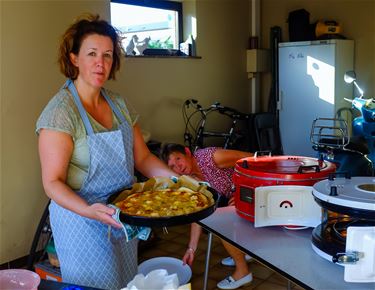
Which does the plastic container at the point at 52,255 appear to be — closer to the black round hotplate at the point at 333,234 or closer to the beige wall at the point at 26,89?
the beige wall at the point at 26,89

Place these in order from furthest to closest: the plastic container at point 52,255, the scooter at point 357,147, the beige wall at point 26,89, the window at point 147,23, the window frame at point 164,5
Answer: the window frame at point 164,5 < the window at point 147,23 < the scooter at point 357,147 < the beige wall at point 26,89 < the plastic container at point 52,255

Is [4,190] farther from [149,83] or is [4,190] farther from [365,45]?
[365,45]

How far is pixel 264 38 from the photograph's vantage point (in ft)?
16.5

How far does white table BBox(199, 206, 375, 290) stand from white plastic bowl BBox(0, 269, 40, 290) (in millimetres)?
670

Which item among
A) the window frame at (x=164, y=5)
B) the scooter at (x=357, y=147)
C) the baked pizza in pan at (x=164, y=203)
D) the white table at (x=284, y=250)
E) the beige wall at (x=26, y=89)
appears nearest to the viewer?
the white table at (x=284, y=250)

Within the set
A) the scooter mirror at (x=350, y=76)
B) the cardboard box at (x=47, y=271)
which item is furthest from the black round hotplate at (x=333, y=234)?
the scooter mirror at (x=350, y=76)

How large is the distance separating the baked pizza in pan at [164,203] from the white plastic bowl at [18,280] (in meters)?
0.34

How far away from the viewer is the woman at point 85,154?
4.71 ft

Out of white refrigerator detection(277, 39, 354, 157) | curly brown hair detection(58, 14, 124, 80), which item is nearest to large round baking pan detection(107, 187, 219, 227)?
curly brown hair detection(58, 14, 124, 80)

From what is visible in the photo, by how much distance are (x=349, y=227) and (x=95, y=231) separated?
82 cm

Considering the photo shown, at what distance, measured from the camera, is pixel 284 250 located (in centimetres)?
143

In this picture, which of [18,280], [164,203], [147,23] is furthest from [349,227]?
[147,23]

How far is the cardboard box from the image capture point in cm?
248

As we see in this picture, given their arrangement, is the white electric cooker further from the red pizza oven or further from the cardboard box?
the cardboard box
